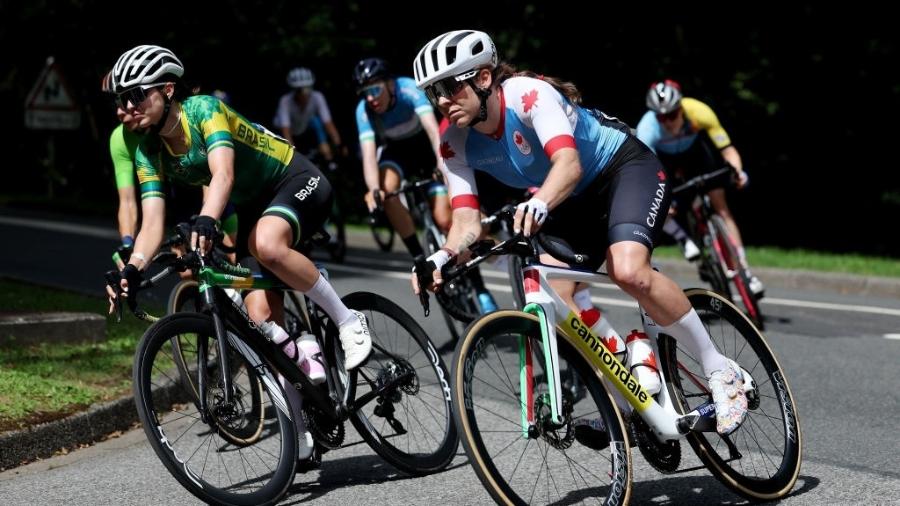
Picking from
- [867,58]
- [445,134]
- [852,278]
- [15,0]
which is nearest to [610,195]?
[445,134]

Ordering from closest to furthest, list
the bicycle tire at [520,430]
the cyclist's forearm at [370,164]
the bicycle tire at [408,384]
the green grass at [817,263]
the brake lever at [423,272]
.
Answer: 1. the bicycle tire at [520,430]
2. the brake lever at [423,272]
3. the bicycle tire at [408,384]
4. the cyclist's forearm at [370,164]
5. the green grass at [817,263]

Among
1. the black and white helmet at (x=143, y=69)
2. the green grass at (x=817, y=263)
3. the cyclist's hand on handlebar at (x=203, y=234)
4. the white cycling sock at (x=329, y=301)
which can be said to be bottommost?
the green grass at (x=817, y=263)

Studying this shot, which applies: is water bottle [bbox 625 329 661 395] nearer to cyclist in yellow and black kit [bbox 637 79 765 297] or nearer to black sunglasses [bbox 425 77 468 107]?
black sunglasses [bbox 425 77 468 107]

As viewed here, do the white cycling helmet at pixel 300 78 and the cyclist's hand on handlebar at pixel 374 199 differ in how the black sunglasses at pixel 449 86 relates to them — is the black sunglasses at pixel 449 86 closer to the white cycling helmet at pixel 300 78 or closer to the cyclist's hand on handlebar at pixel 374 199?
the cyclist's hand on handlebar at pixel 374 199

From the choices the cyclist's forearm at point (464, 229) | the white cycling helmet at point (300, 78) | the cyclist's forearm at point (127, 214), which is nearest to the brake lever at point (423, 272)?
the cyclist's forearm at point (464, 229)

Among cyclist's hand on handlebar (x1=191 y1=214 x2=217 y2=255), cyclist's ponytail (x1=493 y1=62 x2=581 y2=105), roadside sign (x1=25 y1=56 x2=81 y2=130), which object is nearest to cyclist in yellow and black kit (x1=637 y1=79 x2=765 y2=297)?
cyclist's ponytail (x1=493 y1=62 x2=581 y2=105)

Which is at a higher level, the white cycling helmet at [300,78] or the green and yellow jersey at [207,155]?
the white cycling helmet at [300,78]

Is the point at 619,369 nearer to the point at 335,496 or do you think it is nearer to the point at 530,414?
the point at 530,414

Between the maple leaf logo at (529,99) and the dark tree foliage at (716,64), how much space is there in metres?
12.8

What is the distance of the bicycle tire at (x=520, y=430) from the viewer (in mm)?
4168

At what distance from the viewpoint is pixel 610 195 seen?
4.99 metres

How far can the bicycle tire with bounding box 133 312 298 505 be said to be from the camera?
184 inches

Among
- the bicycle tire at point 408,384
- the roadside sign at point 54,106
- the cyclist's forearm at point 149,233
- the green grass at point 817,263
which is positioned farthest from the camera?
the roadside sign at point 54,106

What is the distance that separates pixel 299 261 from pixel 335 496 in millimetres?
999
